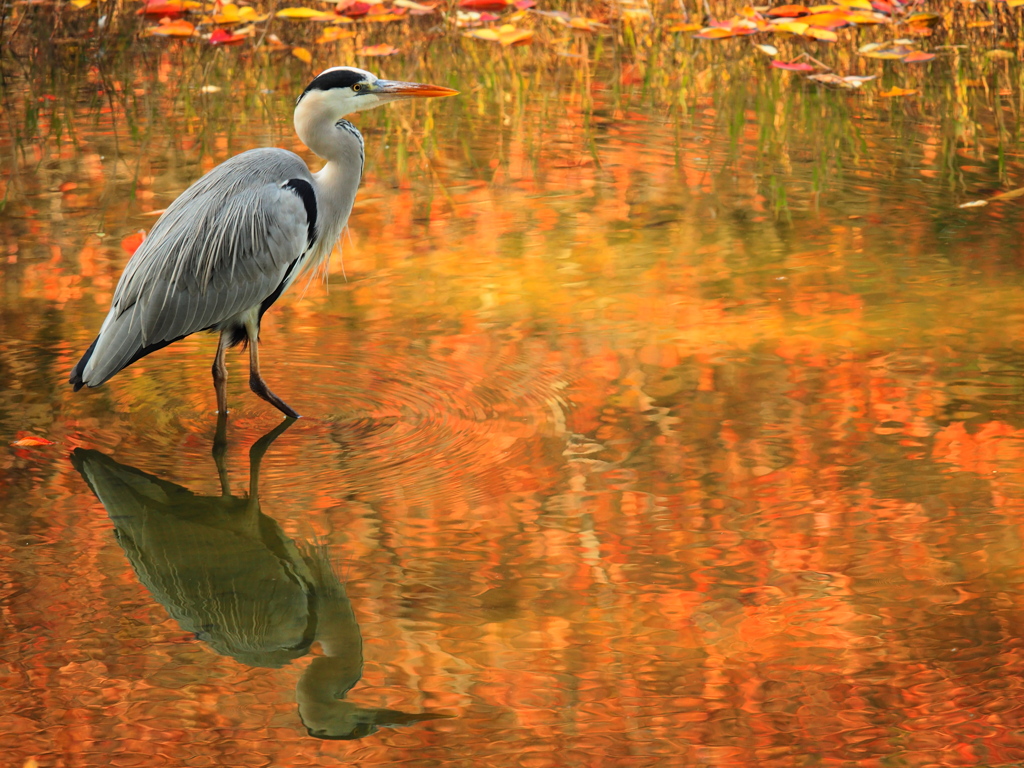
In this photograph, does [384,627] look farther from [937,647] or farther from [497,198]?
[497,198]

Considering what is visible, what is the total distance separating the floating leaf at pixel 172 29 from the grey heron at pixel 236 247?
19.5 feet

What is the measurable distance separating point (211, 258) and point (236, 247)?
10 centimetres

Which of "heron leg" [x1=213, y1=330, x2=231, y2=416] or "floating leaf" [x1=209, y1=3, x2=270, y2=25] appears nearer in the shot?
"heron leg" [x1=213, y1=330, x2=231, y2=416]

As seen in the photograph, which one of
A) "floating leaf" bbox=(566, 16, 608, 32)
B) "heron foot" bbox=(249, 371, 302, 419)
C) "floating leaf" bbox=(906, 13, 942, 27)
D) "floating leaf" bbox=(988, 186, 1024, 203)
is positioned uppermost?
"floating leaf" bbox=(566, 16, 608, 32)

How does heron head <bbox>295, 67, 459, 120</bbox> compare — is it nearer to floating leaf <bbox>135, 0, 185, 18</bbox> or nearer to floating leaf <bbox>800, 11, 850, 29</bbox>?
floating leaf <bbox>800, 11, 850, 29</bbox>

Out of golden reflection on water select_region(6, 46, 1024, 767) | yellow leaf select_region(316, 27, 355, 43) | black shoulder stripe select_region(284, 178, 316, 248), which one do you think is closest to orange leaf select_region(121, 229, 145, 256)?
golden reflection on water select_region(6, 46, 1024, 767)

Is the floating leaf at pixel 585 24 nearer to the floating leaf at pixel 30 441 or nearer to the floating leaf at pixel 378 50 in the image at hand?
the floating leaf at pixel 378 50

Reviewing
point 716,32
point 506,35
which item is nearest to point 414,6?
point 506,35

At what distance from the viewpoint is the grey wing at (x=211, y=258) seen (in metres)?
4.68

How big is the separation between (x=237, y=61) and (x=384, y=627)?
7329 millimetres

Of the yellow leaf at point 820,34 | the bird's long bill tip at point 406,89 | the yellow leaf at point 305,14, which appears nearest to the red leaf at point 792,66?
the yellow leaf at point 820,34

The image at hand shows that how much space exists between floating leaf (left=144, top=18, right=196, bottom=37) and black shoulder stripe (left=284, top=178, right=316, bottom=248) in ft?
19.9

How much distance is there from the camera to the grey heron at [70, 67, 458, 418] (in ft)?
15.4

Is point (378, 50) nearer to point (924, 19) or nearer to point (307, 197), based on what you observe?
point (924, 19)
